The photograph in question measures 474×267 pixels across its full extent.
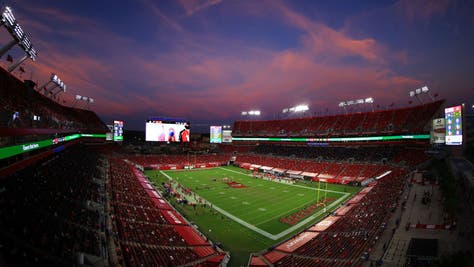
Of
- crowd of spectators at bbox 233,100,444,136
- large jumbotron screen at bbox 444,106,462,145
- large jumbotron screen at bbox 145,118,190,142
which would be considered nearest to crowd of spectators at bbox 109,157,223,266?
large jumbotron screen at bbox 444,106,462,145

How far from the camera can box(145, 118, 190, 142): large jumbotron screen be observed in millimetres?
66562

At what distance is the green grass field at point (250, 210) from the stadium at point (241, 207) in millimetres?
191

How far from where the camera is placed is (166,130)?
2687 inches

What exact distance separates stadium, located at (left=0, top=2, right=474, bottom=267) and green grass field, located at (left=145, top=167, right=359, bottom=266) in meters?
0.19

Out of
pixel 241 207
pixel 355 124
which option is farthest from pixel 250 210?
pixel 355 124

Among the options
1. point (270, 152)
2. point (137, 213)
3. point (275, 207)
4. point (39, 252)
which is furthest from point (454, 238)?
point (270, 152)

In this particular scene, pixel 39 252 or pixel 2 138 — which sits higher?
pixel 2 138

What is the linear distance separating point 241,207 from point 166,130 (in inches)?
1666

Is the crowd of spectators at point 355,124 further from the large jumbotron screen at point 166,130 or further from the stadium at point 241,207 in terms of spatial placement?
the large jumbotron screen at point 166,130

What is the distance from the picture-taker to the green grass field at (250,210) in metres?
23.2

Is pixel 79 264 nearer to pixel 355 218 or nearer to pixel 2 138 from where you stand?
→ pixel 2 138

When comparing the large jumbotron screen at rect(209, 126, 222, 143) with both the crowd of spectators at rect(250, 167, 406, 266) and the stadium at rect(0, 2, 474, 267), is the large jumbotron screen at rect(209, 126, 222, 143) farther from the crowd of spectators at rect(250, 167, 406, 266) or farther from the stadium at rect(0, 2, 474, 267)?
the crowd of spectators at rect(250, 167, 406, 266)

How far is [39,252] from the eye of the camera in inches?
378

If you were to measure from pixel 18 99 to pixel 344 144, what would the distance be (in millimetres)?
62329
